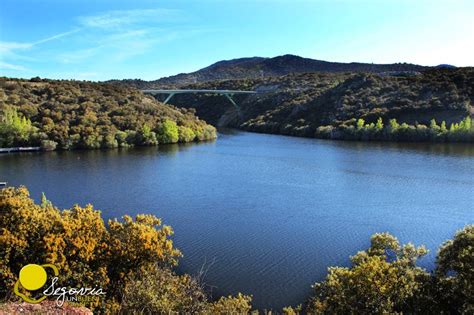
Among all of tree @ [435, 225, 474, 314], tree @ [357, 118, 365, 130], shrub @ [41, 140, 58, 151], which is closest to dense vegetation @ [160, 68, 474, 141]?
tree @ [357, 118, 365, 130]

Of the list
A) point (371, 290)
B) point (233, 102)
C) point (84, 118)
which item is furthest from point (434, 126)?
point (233, 102)

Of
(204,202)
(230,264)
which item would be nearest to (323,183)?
(204,202)

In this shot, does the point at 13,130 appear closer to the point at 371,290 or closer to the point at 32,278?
the point at 32,278

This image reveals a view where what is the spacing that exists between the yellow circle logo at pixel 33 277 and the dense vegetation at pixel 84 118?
5423 centimetres

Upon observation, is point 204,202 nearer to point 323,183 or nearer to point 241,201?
point 241,201

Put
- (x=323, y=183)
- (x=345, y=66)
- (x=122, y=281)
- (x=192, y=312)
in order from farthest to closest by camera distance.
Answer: (x=345, y=66) < (x=323, y=183) < (x=122, y=281) < (x=192, y=312)

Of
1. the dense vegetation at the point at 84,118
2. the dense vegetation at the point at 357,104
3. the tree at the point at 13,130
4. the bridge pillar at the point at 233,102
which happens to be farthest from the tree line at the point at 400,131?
the tree at the point at 13,130

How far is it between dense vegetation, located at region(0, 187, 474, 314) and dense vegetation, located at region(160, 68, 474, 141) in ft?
194

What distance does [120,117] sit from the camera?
70.8 metres

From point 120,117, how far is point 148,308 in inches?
2451

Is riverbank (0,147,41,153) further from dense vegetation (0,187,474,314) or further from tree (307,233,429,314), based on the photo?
tree (307,233,429,314)

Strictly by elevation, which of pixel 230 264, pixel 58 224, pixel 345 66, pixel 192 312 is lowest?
pixel 230 264

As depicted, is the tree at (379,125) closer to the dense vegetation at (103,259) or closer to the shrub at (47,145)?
the shrub at (47,145)

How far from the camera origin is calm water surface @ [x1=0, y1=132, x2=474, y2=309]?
20.7m
